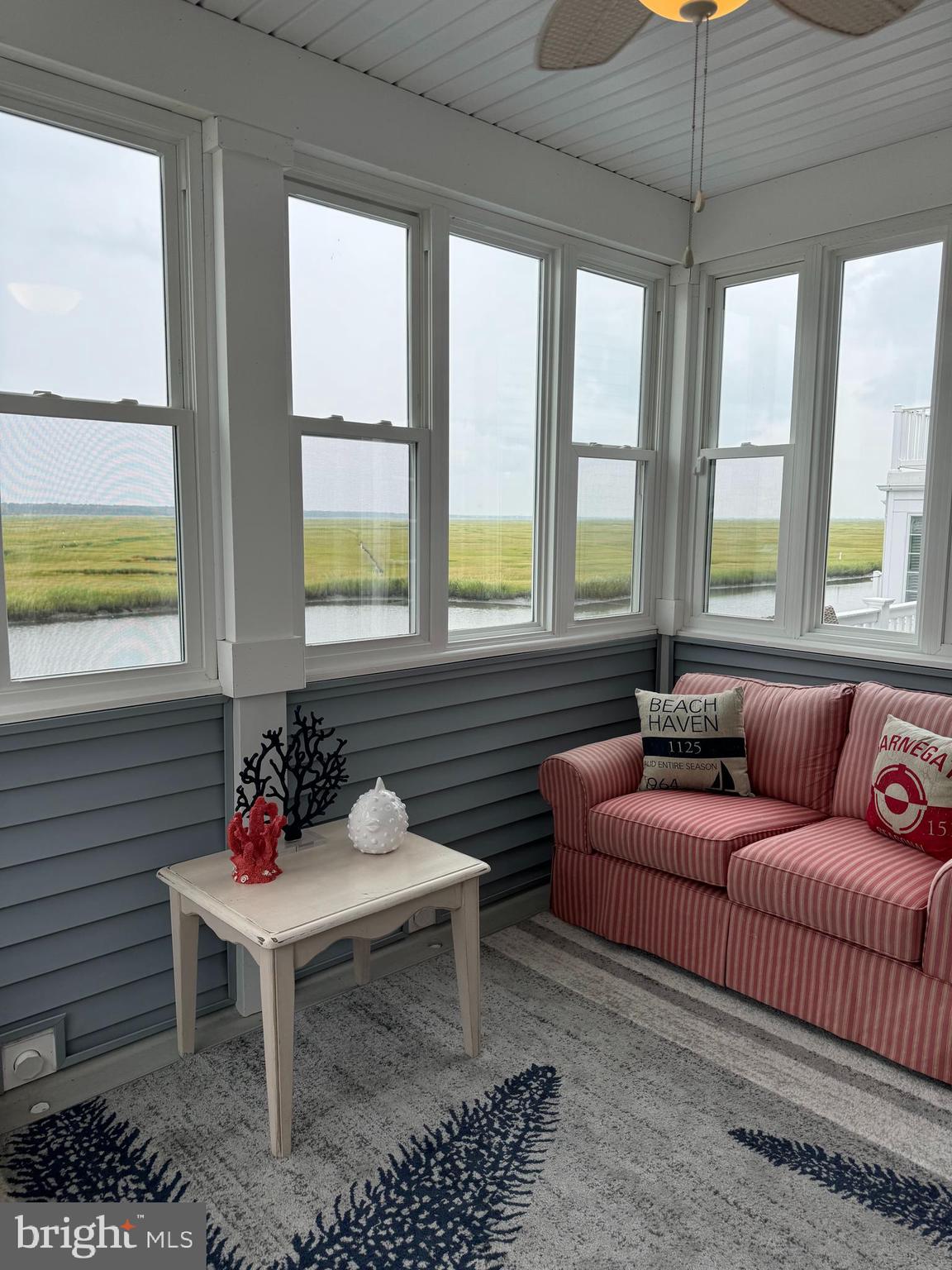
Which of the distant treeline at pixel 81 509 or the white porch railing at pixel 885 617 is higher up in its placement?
the distant treeline at pixel 81 509

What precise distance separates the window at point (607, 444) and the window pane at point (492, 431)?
0.25 metres

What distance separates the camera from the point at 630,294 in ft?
12.7

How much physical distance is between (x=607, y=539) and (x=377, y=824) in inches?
72.0

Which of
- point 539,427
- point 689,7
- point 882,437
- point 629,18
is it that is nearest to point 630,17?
point 629,18

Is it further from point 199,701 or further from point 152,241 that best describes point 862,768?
point 152,241

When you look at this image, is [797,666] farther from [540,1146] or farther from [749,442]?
[540,1146]

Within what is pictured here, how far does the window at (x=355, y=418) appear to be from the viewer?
2812 millimetres

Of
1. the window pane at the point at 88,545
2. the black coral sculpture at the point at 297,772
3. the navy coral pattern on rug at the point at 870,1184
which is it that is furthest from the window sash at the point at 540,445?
the navy coral pattern on rug at the point at 870,1184

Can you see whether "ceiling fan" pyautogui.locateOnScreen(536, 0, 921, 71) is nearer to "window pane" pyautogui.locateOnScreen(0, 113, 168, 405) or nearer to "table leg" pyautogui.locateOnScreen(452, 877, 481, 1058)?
"window pane" pyautogui.locateOnScreen(0, 113, 168, 405)

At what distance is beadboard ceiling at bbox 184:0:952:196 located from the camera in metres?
2.38

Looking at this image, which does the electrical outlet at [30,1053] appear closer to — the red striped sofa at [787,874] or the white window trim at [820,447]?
the red striped sofa at [787,874]

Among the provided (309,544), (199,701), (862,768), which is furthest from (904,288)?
(199,701)

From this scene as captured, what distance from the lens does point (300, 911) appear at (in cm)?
219

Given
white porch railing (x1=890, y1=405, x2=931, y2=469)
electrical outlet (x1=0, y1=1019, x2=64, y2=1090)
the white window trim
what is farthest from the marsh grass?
electrical outlet (x1=0, y1=1019, x2=64, y2=1090)
